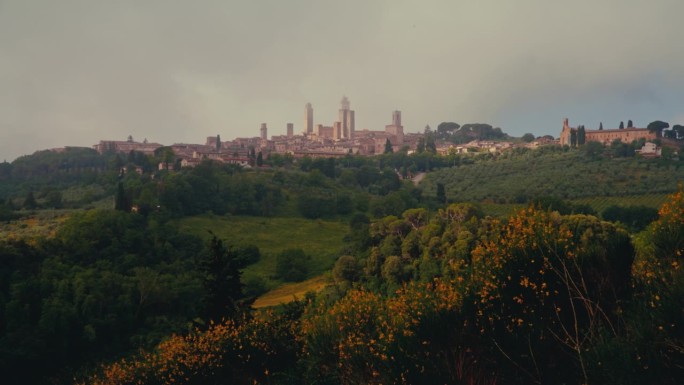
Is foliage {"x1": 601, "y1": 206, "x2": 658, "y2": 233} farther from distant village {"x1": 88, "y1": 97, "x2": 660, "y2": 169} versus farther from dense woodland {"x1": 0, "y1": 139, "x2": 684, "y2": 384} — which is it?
distant village {"x1": 88, "y1": 97, "x2": 660, "y2": 169}

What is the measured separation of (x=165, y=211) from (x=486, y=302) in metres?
53.1

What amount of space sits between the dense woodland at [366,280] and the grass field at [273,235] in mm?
1477

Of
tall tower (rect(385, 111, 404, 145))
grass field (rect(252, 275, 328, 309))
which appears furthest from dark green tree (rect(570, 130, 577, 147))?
grass field (rect(252, 275, 328, 309))

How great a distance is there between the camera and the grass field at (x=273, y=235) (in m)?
51.3

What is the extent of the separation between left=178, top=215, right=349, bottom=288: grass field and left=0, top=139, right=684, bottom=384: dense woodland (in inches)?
58.1

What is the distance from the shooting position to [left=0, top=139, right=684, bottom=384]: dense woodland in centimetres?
1027

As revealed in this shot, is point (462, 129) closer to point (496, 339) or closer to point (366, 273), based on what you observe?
point (366, 273)

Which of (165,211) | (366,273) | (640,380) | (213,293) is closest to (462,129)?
(165,211)

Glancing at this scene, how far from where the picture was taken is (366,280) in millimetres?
35594

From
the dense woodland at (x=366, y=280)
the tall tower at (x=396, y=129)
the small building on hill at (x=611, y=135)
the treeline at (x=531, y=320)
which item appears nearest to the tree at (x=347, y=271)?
the dense woodland at (x=366, y=280)

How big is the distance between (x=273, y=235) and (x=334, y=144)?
83907 millimetres

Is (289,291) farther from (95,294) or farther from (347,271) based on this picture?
(95,294)

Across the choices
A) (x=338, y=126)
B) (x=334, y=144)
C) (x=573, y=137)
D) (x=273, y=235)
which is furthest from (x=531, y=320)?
(x=338, y=126)

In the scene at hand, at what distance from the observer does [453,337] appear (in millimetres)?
10766
